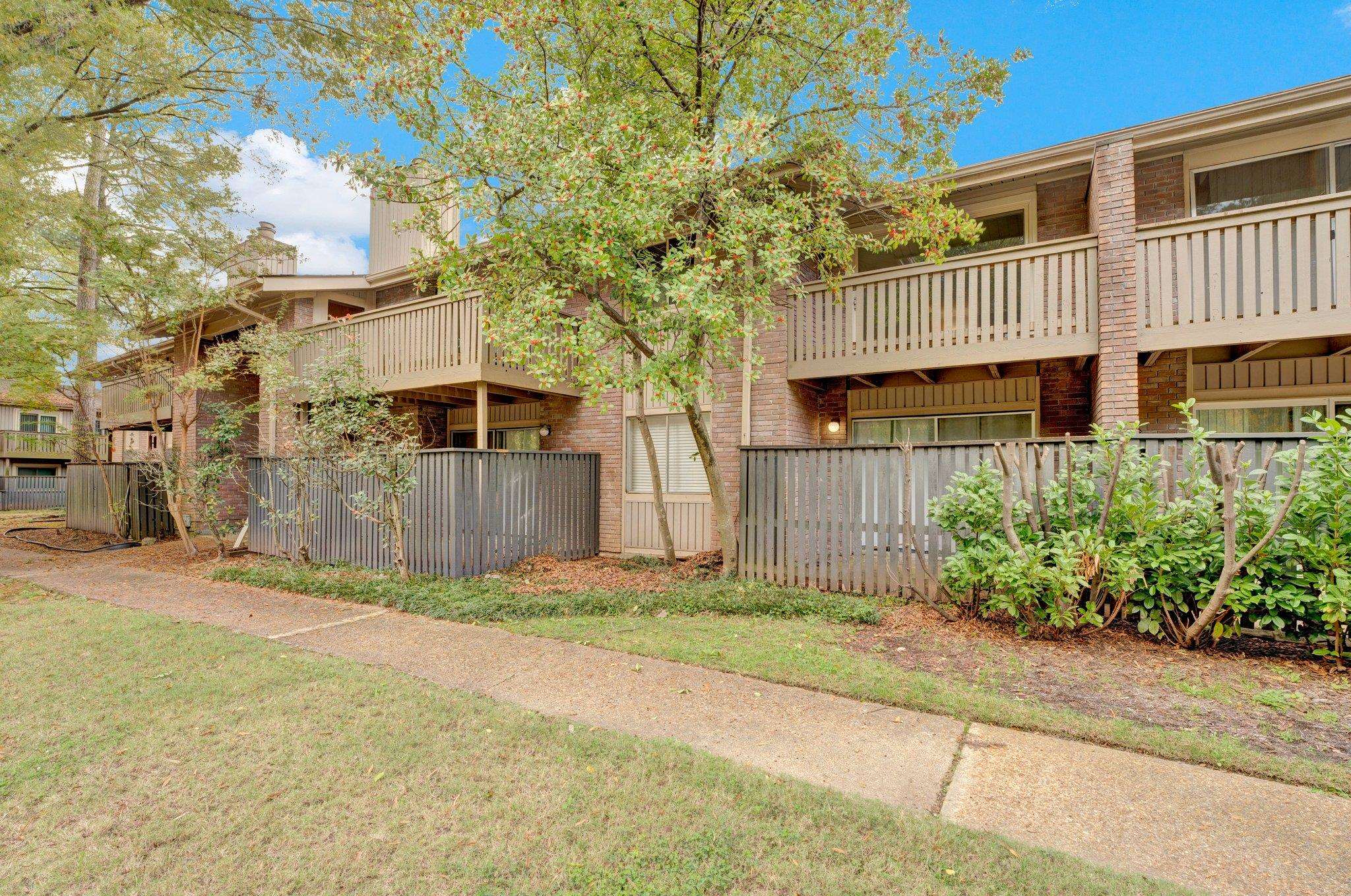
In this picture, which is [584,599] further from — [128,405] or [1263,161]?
[128,405]

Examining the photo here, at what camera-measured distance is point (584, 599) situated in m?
7.05

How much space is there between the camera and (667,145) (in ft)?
26.2

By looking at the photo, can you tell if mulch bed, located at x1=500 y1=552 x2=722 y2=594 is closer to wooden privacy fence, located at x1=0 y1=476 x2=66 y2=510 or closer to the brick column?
the brick column

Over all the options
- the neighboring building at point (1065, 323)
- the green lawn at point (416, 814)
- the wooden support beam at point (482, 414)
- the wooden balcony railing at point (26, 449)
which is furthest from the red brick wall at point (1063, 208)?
the wooden balcony railing at point (26, 449)

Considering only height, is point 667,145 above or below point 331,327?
above

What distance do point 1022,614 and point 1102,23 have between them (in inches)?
578

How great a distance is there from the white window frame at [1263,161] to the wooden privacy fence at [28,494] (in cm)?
3781

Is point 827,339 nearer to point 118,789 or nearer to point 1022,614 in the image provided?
point 1022,614

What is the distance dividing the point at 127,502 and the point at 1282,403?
846 inches

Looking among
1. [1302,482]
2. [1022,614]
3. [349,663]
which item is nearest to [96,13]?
[349,663]

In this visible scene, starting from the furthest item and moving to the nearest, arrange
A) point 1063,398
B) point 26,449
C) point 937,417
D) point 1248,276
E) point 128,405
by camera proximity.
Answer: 1. point 26,449
2. point 128,405
3. point 937,417
4. point 1063,398
5. point 1248,276

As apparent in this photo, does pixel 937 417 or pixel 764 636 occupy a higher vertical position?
pixel 937 417

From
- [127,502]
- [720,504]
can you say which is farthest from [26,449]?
[720,504]

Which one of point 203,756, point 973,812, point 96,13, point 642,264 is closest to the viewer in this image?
point 973,812
